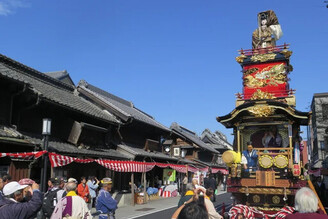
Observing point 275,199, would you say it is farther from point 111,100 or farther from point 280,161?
point 111,100

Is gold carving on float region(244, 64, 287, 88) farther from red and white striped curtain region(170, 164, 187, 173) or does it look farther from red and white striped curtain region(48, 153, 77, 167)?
red and white striped curtain region(170, 164, 187, 173)

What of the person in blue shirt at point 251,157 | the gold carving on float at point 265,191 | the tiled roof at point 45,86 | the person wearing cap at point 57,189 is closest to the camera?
the person wearing cap at point 57,189

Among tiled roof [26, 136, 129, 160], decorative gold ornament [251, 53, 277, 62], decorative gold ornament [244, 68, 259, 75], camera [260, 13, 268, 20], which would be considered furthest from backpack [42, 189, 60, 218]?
camera [260, 13, 268, 20]

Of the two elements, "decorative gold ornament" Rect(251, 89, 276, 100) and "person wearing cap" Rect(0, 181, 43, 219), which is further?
"decorative gold ornament" Rect(251, 89, 276, 100)

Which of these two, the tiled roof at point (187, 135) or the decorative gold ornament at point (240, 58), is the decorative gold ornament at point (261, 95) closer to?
the decorative gold ornament at point (240, 58)

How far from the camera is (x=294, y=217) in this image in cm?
379

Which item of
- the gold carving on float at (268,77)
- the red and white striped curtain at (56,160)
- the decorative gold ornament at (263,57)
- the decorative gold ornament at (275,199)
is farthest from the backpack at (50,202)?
the decorative gold ornament at (263,57)

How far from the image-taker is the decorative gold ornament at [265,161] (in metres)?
10.9

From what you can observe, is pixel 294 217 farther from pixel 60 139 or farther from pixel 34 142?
pixel 60 139

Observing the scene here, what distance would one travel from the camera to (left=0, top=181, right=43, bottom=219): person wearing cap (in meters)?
4.24

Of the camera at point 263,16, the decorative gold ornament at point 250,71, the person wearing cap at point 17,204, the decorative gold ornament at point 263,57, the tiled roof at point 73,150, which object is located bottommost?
the person wearing cap at point 17,204

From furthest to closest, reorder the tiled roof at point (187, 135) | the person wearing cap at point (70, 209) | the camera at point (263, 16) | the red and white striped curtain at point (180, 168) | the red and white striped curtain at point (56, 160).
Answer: the tiled roof at point (187, 135) < the red and white striped curtain at point (180, 168) < the camera at point (263, 16) < the red and white striped curtain at point (56, 160) < the person wearing cap at point (70, 209)

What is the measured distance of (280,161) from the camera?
1075cm

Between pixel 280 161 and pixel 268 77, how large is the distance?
→ 156 inches
